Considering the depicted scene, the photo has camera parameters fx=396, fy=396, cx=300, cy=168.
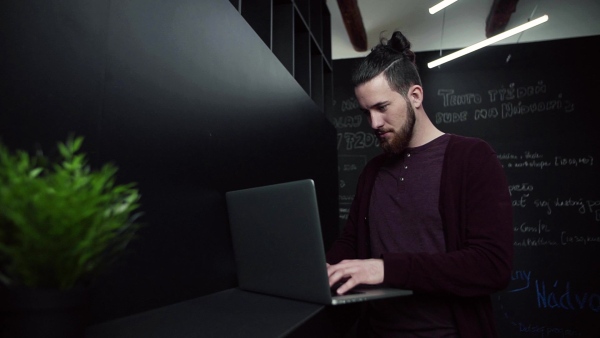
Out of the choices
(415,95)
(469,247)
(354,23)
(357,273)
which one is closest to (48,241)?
(357,273)

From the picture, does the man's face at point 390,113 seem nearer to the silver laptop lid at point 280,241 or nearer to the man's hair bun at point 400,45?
the man's hair bun at point 400,45

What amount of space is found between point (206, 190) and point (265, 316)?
370 millimetres

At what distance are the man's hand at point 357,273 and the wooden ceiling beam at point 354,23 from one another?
2.36m

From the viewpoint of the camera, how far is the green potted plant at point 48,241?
13.0 inches

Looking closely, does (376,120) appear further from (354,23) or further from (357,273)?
(354,23)

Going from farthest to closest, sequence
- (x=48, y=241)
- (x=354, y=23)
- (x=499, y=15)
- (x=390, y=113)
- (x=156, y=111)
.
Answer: (x=354, y=23) → (x=499, y=15) → (x=390, y=113) → (x=156, y=111) → (x=48, y=241)

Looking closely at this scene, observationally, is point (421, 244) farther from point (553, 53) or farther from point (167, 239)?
point (553, 53)

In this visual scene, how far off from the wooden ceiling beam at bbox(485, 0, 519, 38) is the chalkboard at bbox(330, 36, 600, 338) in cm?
17

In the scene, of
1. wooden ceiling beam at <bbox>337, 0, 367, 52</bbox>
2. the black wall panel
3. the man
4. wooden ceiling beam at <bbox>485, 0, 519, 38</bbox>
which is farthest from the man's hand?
wooden ceiling beam at <bbox>485, 0, 519, 38</bbox>

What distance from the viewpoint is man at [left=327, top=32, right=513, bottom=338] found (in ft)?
3.00

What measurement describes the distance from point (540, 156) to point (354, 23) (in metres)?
1.76

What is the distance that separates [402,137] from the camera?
128cm

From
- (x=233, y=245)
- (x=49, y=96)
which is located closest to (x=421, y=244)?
(x=233, y=245)

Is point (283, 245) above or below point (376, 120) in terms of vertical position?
below
